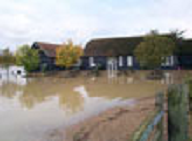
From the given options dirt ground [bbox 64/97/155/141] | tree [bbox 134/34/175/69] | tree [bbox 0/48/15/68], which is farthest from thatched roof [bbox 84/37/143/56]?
dirt ground [bbox 64/97/155/141]

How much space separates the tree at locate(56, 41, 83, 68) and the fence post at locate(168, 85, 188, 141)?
1239 inches

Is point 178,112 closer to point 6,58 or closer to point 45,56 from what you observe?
point 45,56

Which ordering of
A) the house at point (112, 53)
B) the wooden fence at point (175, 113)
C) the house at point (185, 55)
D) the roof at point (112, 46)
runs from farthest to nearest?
the roof at point (112, 46) → the house at point (112, 53) → the house at point (185, 55) → the wooden fence at point (175, 113)

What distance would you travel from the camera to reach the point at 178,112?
2701 millimetres

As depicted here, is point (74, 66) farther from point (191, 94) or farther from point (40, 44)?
point (191, 94)

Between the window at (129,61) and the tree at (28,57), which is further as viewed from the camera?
the tree at (28,57)

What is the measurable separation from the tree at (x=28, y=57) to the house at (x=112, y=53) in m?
8.32

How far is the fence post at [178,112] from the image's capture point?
2.64 m

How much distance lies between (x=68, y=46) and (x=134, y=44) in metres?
10.4

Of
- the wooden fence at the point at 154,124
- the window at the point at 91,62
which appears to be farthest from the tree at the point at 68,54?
the wooden fence at the point at 154,124

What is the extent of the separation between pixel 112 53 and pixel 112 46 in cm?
156

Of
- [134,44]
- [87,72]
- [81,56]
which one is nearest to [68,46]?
[81,56]

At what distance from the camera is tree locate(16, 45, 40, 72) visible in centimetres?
3650

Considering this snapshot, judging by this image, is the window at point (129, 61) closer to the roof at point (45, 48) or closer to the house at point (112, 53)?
the house at point (112, 53)
